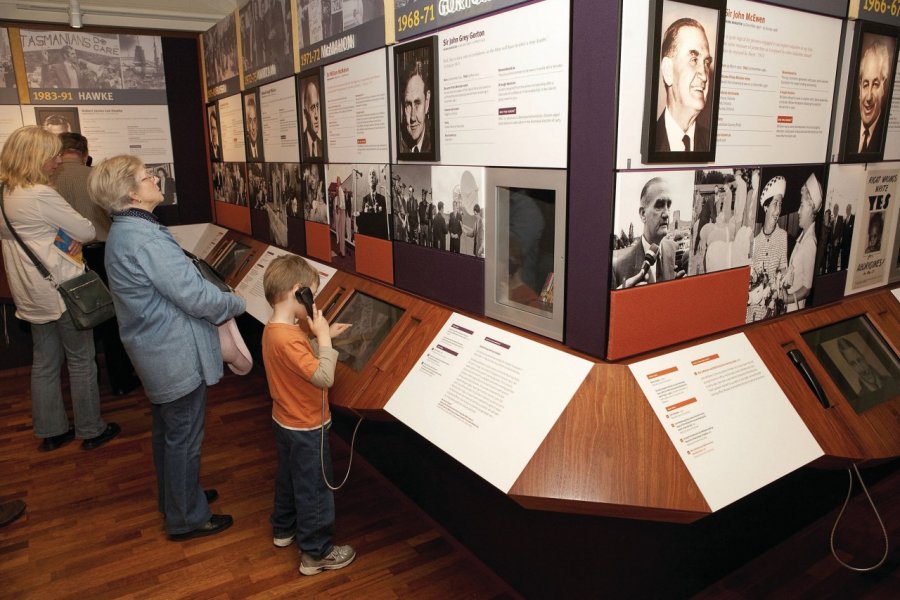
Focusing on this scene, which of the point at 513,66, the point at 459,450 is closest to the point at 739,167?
the point at 513,66

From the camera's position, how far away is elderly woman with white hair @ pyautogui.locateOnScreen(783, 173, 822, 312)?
2760 mm

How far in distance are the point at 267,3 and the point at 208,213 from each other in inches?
108

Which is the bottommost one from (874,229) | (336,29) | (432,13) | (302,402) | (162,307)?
(302,402)

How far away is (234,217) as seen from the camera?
19.8ft

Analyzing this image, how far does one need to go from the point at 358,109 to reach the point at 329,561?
236 cm

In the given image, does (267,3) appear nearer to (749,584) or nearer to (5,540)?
(5,540)

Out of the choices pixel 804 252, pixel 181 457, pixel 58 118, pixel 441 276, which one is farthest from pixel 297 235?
pixel 804 252

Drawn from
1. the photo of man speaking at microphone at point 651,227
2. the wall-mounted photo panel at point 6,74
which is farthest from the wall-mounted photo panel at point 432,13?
the wall-mounted photo panel at point 6,74

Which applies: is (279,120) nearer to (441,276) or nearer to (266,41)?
(266,41)

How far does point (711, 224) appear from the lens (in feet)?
7.88

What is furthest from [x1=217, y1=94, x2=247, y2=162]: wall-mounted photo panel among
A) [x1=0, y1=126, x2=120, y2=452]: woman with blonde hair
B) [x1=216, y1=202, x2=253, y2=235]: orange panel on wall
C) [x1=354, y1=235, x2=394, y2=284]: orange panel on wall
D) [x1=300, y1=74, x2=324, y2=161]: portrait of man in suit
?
[x1=354, y1=235, x2=394, y2=284]: orange panel on wall

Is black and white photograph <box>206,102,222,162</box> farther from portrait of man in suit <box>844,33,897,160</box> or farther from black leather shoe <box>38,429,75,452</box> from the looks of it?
portrait of man in suit <box>844,33,897,160</box>

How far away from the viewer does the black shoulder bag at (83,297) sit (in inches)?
141

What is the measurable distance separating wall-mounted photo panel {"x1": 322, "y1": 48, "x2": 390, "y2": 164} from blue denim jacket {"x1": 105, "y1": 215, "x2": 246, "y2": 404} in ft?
3.85
